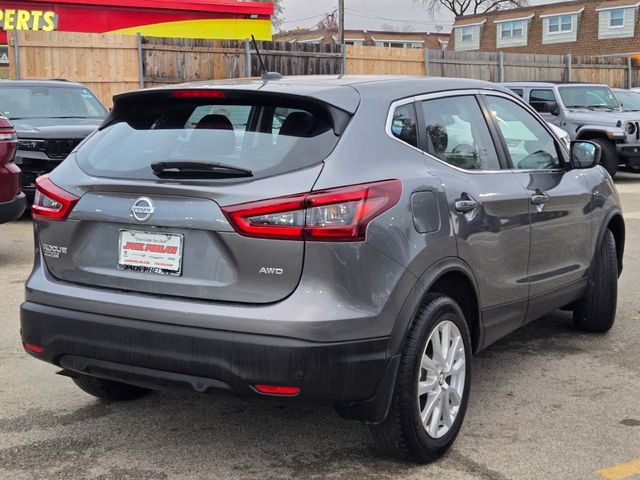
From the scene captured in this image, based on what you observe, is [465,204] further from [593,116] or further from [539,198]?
[593,116]

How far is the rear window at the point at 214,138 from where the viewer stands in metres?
3.31

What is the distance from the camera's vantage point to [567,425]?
4.02 metres

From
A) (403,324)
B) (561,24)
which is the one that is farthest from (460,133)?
(561,24)

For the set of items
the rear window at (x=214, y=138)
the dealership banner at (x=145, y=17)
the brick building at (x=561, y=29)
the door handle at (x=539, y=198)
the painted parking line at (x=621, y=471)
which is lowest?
the painted parking line at (x=621, y=471)

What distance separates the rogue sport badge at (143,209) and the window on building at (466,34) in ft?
176

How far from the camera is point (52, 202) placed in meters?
3.62

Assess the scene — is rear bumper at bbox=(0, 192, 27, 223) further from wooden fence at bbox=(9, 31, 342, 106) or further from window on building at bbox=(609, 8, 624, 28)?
window on building at bbox=(609, 8, 624, 28)

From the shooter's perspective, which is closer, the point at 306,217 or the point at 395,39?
the point at 306,217

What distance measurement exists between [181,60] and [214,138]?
15579mm

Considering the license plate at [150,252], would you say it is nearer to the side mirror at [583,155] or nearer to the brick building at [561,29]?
the side mirror at [583,155]

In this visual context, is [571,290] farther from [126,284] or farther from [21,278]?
[21,278]

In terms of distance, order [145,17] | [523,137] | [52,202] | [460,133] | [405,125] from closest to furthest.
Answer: [52,202]
[405,125]
[460,133]
[523,137]
[145,17]

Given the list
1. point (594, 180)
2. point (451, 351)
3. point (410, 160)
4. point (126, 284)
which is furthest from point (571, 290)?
point (126, 284)

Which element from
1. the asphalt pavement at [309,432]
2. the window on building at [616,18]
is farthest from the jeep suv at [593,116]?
the window on building at [616,18]
